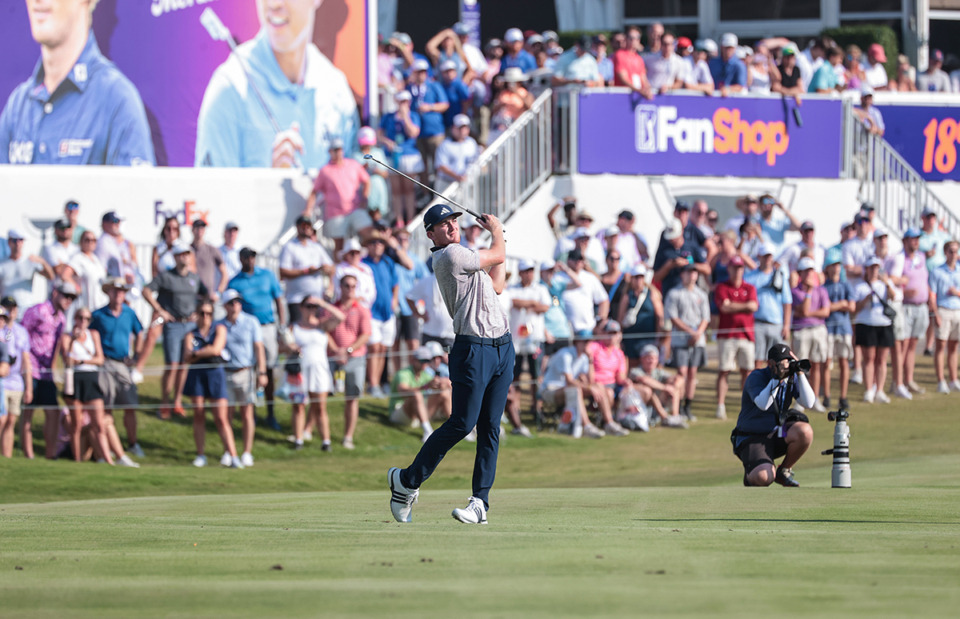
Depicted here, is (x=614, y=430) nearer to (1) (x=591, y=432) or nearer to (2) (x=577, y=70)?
(1) (x=591, y=432)

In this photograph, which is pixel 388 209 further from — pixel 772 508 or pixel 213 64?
pixel 772 508

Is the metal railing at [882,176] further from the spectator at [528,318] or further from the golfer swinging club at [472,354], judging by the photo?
the golfer swinging club at [472,354]

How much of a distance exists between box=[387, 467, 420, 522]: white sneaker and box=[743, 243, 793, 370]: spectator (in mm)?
11290

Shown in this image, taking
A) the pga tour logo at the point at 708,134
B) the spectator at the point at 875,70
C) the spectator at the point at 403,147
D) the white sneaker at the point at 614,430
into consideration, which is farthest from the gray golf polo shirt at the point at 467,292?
the spectator at the point at 875,70

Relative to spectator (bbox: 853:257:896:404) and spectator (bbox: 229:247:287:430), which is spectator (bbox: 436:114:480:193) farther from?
spectator (bbox: 853:257:896:404)

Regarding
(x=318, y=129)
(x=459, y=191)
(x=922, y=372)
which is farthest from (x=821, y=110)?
(x=318, y=129)

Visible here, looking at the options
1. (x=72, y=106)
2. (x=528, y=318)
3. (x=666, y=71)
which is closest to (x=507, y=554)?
(x=528, y=318)

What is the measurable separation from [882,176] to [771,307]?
5.64 meters

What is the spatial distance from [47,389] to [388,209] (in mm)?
6586

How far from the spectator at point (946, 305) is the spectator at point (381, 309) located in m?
8.00

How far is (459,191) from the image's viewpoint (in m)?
19.8

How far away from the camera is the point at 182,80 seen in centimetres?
2105

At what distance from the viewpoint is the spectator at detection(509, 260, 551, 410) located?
693 inches

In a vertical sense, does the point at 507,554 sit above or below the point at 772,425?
below
